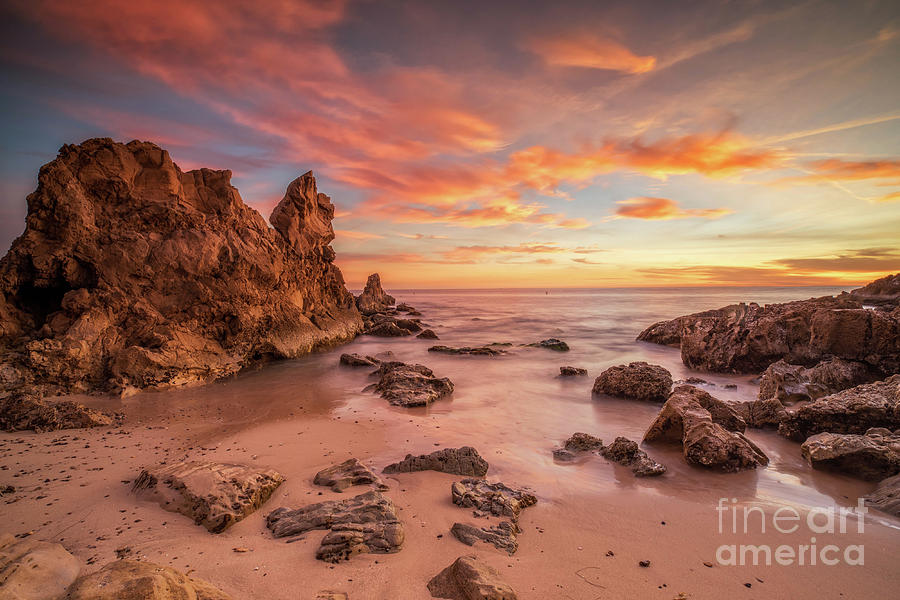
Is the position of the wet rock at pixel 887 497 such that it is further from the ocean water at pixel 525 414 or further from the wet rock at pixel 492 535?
the wet rock at pixel 492 535

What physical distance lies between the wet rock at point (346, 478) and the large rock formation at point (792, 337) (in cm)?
1016

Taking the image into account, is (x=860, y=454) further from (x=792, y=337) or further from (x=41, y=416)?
(x=41, y=416)

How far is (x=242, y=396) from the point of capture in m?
8.84

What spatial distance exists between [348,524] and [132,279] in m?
9.87

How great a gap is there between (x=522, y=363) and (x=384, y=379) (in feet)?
19.3

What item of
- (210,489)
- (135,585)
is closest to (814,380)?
(210,489)

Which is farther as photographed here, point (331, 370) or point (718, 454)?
point (331, 370)

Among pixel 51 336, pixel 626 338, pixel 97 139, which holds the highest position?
pixel 97 139

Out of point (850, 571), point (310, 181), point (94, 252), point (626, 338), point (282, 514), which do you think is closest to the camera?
point (850, 571)

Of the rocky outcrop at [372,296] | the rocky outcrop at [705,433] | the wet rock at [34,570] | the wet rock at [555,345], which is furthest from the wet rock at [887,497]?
the rocky outcrop at [372,296]

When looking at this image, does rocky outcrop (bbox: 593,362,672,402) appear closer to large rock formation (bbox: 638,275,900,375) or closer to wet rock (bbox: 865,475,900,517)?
large rock formation (bbox: 638,275,900,375)

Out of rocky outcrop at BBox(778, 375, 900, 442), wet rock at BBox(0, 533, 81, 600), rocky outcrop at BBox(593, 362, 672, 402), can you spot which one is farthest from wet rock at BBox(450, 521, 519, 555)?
rocky outcrop at BBox(593, 362, 672, 402)

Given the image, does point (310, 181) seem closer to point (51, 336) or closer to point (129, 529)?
point (51, 336)

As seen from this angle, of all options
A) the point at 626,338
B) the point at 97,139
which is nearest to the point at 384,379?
the point at 97,139
